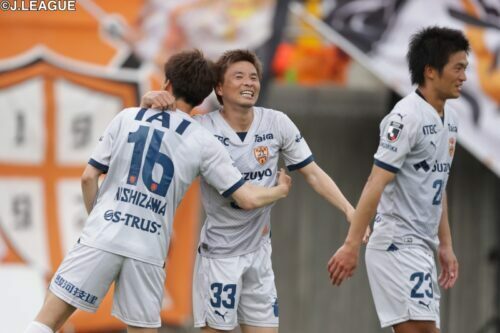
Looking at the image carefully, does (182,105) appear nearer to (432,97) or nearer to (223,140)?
(223,140)

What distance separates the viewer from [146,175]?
21.2 ft

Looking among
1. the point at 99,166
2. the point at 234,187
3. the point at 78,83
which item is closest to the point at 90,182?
the point at 99,166

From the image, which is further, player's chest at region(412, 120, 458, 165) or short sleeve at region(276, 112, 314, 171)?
short sleeve at region(276, 112, 314, 171)

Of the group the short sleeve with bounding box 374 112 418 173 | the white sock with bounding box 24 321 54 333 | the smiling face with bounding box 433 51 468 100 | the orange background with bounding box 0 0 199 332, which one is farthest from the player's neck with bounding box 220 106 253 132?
the orange background with bounding box 0 0 199 332

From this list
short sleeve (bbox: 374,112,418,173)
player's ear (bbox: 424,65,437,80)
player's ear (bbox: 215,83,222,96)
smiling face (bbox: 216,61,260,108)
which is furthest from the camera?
player's ear (bbox: 215,83,222,96)

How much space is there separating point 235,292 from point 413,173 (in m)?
1.36

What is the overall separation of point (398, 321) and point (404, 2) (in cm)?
542

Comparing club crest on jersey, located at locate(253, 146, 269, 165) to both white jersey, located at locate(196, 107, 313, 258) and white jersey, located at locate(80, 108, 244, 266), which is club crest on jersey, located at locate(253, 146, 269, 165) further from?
white jersey, located at locate(80, 108, 244, 266)

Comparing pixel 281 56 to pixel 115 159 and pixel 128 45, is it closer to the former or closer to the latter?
pixel 128 45

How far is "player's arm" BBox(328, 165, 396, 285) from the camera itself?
6.53 meters

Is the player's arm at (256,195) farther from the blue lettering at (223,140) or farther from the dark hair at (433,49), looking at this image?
the dark hair at (433,49)

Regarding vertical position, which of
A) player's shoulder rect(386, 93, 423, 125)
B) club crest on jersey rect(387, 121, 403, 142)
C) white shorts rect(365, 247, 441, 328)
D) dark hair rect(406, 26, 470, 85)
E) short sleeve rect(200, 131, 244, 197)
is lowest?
white shorts rect(365, 247, 441, 328)

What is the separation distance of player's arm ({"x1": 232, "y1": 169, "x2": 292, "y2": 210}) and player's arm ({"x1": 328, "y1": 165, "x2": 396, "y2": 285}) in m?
0.48

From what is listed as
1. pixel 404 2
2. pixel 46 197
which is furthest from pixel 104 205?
pixel 404 2
